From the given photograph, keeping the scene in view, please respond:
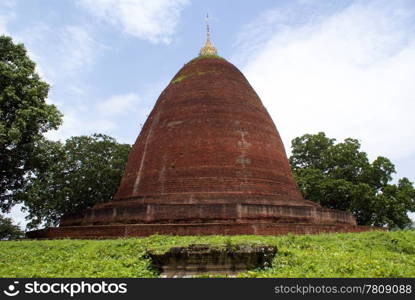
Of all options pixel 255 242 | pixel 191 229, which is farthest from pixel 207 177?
pixel 255 242

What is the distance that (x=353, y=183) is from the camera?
2155cm

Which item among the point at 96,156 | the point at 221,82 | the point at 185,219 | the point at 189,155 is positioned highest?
the point at 221,82

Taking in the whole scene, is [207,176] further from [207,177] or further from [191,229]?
[191,229]

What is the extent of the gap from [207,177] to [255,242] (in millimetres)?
5194

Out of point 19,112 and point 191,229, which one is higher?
point 19,112

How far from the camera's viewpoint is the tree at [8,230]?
85.4ft

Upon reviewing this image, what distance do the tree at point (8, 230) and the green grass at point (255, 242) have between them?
65.4ft

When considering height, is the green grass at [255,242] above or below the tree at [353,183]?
below

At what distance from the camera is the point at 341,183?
67.2ft

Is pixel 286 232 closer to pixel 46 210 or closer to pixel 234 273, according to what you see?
pixel 234 273

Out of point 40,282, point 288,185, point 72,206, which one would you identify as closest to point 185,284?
point 40,282

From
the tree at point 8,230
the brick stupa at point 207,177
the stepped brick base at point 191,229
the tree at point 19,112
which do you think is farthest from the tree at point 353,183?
the tree at point 8,230

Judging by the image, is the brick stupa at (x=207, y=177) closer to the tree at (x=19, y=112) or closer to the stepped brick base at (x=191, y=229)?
the stepped brick base at (x=191, y=229)

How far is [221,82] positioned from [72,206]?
11.9 metres
